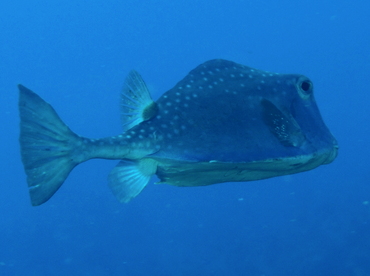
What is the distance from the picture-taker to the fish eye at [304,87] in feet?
11.6

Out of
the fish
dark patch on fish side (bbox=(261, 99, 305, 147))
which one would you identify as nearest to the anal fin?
the fish

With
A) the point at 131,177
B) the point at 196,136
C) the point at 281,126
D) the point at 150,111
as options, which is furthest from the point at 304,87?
the point at 131,177

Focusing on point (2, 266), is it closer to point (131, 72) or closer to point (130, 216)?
point (130, 216)

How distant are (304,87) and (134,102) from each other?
1.47 meters

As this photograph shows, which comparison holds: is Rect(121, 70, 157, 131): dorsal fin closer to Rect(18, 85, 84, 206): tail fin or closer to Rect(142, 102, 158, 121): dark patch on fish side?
Rect(142, 102, 158, 121): dark patch on fish side

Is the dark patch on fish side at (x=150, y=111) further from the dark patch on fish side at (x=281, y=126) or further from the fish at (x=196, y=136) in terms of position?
the dark patch on fish side at (x=281, y=126)

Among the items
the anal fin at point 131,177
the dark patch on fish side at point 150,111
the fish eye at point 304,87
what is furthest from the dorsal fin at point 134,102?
the fish eye at point 304,87

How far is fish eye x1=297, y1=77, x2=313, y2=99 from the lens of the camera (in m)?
3.54

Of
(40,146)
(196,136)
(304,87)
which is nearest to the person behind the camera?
(40,146)

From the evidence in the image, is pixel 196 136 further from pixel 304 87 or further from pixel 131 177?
pixel 304 87

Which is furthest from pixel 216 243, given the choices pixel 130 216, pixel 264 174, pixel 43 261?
pixel 264 174

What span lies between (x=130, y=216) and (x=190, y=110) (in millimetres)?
16278

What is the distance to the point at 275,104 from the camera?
3379 mm

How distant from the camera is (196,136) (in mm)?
3000
